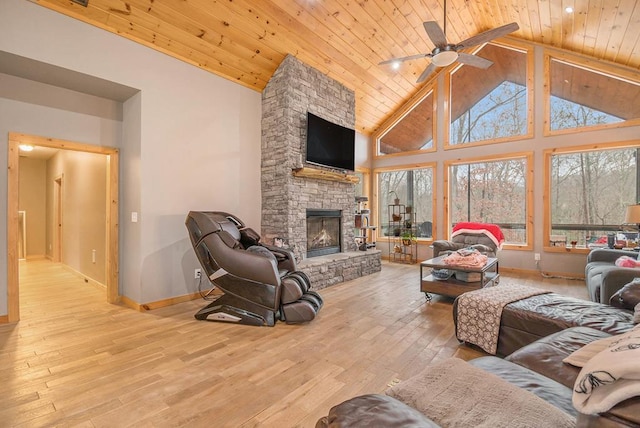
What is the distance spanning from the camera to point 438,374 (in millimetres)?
1262

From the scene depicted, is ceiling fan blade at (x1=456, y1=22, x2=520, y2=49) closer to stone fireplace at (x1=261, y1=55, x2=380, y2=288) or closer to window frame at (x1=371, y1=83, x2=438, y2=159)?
stone fireplace at (x1=261, y1=55, x2=380, y2=288)

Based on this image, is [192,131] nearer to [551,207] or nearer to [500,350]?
[500,350]

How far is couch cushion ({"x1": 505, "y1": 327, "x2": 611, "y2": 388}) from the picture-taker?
1412 mm

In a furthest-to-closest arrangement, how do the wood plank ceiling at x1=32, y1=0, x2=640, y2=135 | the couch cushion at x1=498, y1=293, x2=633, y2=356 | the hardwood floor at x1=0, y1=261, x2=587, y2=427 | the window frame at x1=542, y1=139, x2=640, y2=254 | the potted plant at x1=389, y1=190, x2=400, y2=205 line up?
the potted plant at x1=389, y1=190, x2=400, y2=205
the window frame at x1=542, y1=139, x2=640, y2=254
the wood plank ceiling at x1=32, y1=0, x2=640, y2=135
the couch cushion at x1=498, y1=293, x2=633, y2=356
the hardwood floor at x1=0, y1=261, x2=587, y2=427

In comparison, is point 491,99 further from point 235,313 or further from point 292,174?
point 235,313

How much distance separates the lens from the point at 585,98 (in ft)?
17.5

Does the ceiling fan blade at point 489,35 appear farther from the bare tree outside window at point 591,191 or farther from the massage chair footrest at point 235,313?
the massage chair footrest at point 235,313

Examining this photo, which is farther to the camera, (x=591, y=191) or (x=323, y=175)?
(x=591, y=191)

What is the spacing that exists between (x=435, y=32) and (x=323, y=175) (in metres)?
2.54

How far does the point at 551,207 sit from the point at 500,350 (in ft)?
14.4

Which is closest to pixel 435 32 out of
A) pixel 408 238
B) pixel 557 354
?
pixel 557 354

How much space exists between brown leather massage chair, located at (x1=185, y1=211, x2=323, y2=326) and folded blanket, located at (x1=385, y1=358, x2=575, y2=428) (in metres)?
2.00

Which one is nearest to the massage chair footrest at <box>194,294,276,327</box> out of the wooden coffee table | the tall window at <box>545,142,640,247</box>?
the wooden coffee table

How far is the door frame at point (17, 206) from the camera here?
315cm
